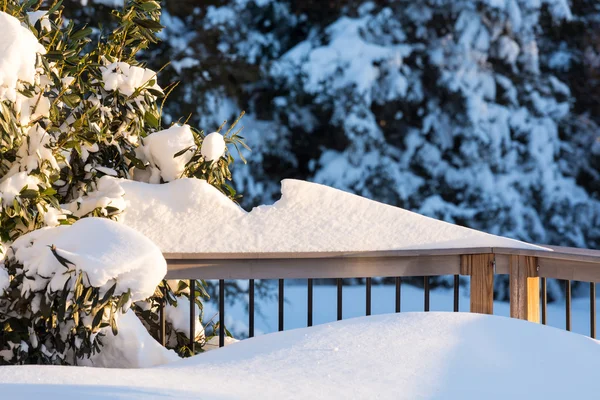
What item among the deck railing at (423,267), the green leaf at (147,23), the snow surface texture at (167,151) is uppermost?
the green leaf at (147,23)

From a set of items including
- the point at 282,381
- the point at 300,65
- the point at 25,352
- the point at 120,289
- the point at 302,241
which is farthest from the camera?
the point at 300,65

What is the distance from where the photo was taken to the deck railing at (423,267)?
2.33 metres

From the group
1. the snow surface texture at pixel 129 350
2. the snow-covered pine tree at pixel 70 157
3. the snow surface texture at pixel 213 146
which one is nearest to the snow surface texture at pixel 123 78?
the snow-covered pine tree at pixel 70 157

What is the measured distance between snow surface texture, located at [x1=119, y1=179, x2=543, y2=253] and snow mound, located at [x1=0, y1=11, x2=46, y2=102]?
0.54m

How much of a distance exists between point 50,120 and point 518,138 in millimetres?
6647

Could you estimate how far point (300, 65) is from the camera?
7.84 meters

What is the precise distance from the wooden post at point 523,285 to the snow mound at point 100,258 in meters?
1.14

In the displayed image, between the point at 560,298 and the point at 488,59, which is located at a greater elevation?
the point at 488,59

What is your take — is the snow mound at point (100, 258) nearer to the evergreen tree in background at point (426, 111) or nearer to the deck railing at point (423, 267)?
the deck railing at point (423, 267)

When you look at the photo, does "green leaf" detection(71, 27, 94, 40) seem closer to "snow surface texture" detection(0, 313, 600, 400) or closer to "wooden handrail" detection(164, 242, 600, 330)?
"wooden handrail" detection(164, 242, 600, 330)

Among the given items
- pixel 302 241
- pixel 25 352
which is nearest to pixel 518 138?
pixel 302 241

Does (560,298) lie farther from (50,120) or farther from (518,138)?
(50,120)

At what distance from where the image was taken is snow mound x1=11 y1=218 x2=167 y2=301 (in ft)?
6.32

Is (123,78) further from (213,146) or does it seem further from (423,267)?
(423,267)
